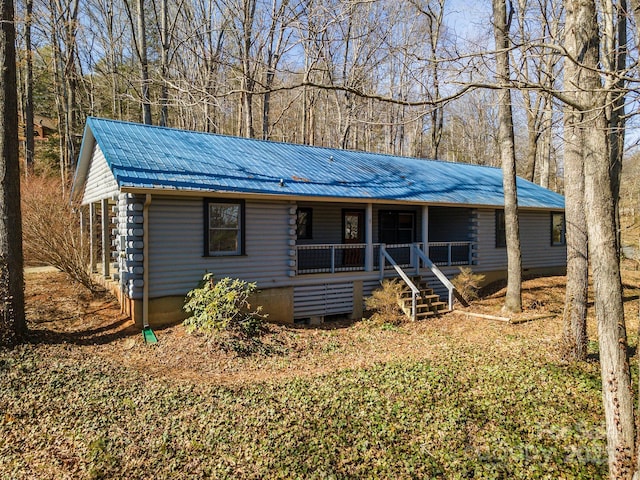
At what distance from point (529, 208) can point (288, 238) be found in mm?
10398

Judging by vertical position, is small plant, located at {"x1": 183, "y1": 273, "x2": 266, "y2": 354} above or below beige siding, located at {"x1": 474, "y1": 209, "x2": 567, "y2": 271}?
below

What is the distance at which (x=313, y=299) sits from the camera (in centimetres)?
1154

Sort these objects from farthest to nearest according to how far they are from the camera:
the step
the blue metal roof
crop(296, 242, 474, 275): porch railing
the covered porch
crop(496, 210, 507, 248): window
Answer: crop(496, 210, 507, 248): window
the covered porch
crop(296, 242, 474, 275): porch railing
the step
the blue metal roof

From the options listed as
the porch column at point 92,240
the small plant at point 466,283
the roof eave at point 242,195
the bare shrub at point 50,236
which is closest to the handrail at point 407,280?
the roof eave at point 242,195

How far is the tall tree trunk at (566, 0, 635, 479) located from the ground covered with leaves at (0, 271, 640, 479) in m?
0.69

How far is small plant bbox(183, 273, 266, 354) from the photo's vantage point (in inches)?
327

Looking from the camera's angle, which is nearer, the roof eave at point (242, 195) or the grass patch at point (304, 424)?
the grass patch at point (304, 424)

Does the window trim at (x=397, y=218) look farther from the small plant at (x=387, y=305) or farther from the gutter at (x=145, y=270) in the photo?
the gutter at (x=145, y=270)

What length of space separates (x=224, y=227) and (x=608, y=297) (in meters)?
8.11

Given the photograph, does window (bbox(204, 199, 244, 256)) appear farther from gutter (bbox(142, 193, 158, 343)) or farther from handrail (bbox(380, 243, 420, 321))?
handrail (bbox(380, 243, 420, 321))

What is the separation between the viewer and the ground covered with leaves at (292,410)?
472 cm

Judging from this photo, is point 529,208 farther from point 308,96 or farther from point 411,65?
point 308,96

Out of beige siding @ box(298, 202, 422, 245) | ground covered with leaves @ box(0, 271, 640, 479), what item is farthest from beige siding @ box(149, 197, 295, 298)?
beige siding @ box(298, 202, 422, 245)

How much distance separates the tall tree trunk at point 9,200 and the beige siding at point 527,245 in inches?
547
